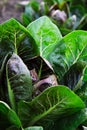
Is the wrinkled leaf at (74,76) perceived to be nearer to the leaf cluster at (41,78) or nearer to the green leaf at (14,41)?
the leaf cluster at (41,78)

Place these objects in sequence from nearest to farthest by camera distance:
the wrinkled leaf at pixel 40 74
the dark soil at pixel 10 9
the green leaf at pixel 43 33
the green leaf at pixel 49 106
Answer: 1. the green leaf at pixel 49 106
2. the wrinkled leaf at pixel 40 74
3. the green leaf at pixel 43 33
4. the dark soil at pixel 10 9

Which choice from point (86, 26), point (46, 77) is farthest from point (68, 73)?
point (86, 26)

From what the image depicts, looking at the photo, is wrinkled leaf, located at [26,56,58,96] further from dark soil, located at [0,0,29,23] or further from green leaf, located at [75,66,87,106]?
dark soil, located at [0,0,29,23]

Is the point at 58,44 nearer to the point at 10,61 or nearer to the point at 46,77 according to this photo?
the point at 46,77

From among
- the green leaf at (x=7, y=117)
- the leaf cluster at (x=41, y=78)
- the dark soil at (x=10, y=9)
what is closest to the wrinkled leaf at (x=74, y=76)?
the leaf cluster at (x=41, y=78)

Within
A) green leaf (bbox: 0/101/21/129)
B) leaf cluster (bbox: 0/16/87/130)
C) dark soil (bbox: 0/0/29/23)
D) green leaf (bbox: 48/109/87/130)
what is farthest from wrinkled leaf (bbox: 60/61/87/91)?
dark soil (bbox: 0/0/29/23)
